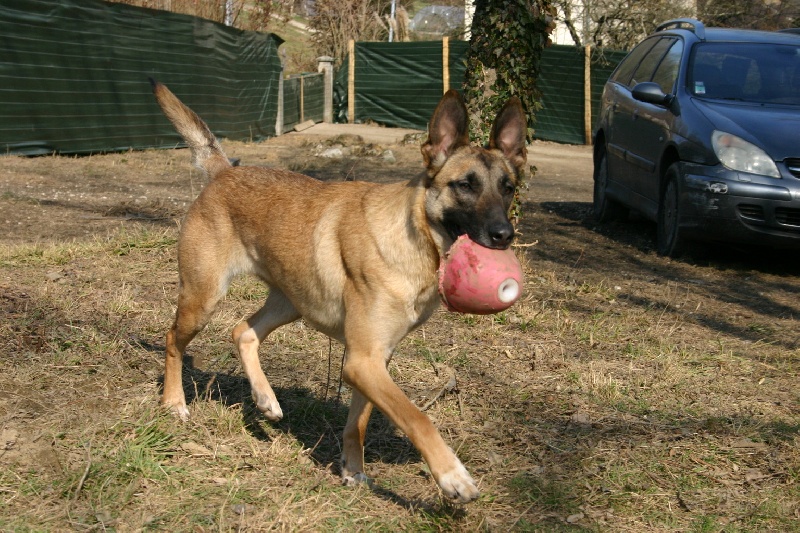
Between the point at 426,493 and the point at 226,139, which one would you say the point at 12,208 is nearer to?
the point at 426,493

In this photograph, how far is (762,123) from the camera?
7.44 metres

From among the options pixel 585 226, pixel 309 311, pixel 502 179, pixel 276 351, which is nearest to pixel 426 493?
pixel 309 311

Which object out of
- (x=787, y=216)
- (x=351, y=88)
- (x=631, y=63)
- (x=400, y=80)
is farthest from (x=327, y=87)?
(x=787, y=216)

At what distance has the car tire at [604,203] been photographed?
32.9ft

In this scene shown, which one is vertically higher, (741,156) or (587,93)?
(587,93)

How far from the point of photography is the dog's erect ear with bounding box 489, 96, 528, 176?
4047 mm

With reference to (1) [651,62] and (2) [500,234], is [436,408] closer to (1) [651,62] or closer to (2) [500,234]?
(2) [500,234]

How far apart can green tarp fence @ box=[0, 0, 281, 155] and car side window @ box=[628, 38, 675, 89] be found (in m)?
6.85

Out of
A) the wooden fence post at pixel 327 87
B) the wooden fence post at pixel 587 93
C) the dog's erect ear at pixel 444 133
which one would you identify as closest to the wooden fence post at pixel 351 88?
the wooden fence post at pixel 327 87

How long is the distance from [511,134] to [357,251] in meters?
0.95

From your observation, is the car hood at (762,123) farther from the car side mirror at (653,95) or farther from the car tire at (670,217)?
the car tire at (670,217)

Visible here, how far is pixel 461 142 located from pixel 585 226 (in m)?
6.40

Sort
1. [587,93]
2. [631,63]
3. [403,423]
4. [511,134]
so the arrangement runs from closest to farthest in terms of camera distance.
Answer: [403,423], [511,134], [631,63], [587,93]

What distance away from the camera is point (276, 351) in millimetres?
5293
